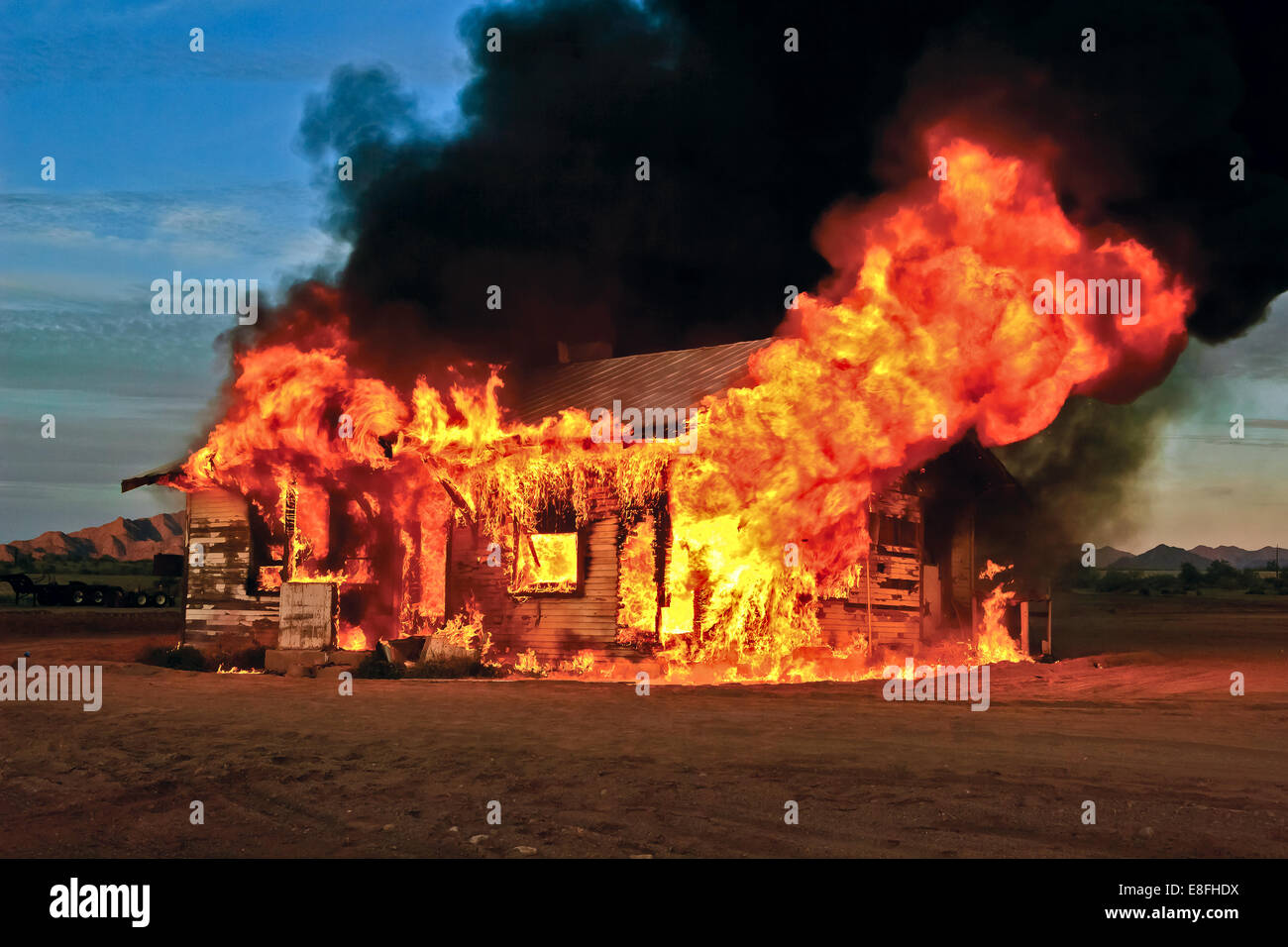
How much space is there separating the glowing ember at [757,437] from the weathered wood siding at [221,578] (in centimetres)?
197

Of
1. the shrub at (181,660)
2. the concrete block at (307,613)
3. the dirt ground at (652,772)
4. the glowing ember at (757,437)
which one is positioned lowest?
the shrub at (181,660)

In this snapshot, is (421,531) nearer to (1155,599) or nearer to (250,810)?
(250,810)

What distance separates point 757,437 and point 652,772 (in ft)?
28.8

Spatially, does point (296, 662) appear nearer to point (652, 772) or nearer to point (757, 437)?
point (757, 437)

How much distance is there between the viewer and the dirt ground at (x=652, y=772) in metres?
6.81

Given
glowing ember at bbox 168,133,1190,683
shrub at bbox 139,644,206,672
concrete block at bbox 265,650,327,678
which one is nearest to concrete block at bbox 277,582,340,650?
concrete block at bbox 265,650,327,678

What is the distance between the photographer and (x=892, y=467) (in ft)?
58.9

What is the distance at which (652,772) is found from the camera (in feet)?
28.8

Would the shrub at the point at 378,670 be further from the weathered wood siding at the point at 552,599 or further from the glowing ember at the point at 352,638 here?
the weathered wood siding at the point at 552,599

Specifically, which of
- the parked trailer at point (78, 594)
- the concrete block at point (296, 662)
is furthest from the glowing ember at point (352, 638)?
the parked trailer at point (78, 594)

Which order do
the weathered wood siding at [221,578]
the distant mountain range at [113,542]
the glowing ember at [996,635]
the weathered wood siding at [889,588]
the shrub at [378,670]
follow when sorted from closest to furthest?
the shrub at [378,670]
the weathered wood siding at [889,588]
the weathered wood siding at [221,578]
the glowing ember at [996,635]
the distant mountain range at [113,542]

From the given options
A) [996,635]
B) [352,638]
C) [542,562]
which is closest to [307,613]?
[352,638]
